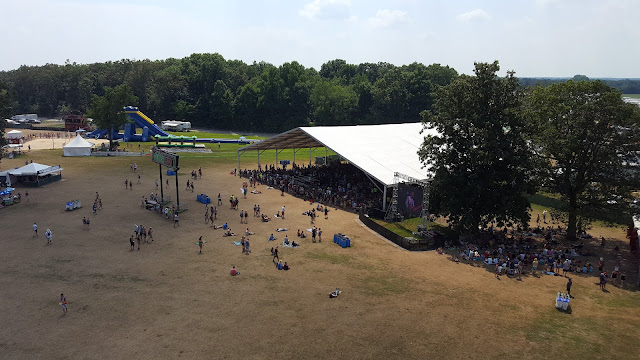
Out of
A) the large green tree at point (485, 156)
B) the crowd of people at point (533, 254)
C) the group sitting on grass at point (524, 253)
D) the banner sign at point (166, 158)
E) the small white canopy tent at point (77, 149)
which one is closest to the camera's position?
the crowd of people at point (533, 254)

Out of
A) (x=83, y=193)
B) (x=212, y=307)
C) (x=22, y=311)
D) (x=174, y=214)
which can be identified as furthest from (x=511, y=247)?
(x=83, y=193)

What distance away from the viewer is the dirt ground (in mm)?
17469

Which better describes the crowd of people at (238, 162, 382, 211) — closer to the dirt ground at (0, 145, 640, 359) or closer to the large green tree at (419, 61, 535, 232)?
the dirt ground at (0, 145, 640, 359)

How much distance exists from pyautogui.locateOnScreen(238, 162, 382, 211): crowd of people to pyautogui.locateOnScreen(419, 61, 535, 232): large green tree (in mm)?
8539

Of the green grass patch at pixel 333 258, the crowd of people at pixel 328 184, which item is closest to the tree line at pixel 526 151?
the green grass patch at pixel 333 258

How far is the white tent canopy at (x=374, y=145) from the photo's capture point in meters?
37.8

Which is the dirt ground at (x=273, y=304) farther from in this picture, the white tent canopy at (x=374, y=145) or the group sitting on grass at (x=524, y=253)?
the white tent canopy at (x=374, y=145)

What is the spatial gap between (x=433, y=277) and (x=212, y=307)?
40.8 ft

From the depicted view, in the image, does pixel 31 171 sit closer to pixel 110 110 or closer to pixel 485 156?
pixel 110 110

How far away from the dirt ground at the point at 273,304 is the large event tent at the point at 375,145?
7706 mm

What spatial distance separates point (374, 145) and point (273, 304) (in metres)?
25.7

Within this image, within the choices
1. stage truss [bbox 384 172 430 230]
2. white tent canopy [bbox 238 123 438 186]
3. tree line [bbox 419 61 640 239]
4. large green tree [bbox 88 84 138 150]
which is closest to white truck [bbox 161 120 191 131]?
large green tree [bbox 88 84 138 150]

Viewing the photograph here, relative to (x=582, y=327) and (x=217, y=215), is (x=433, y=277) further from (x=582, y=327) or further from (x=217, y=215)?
(x=217, y=215)

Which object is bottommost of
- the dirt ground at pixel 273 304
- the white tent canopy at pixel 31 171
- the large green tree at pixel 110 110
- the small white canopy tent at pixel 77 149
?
the dirt ground at pixel 273 304
